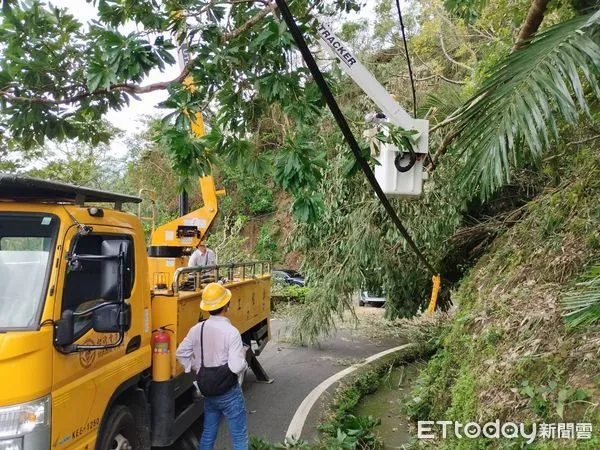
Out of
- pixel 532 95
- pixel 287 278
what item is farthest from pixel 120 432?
pixel 287 278

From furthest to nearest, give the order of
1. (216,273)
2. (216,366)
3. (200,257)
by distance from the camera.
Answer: (200,257) < (216,273) < (216,366)

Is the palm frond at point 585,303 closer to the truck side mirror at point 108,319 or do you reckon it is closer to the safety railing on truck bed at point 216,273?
the truck side mirror at point 108,319

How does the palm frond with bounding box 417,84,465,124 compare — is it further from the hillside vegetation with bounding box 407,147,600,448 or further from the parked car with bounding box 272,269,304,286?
the parked car with bounding box 272,269,304,286

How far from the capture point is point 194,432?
220 inches

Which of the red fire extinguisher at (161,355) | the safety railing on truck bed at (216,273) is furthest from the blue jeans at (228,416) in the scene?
the safety railing on truck bed at (216,273)

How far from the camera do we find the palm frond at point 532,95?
108 inches

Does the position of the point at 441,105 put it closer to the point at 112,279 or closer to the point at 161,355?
the point at 161,355

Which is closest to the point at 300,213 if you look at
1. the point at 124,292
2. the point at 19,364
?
the point at 124,292

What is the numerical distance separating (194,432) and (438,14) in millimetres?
15460

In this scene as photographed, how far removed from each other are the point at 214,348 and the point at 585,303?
2.84 metres

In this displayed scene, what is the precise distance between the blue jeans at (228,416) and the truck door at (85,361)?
2.88 feet

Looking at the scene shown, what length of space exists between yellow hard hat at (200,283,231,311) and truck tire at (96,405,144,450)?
1.05 metres

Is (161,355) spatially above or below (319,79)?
below

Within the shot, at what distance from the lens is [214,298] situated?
445cm
